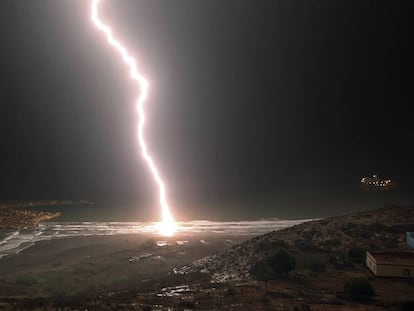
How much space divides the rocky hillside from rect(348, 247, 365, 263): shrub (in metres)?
0.71

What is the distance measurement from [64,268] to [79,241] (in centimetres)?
1500

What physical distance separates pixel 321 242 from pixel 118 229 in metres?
35.0

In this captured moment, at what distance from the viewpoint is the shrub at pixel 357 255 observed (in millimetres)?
30330

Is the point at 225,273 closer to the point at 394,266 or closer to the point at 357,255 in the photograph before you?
the point at 357,255

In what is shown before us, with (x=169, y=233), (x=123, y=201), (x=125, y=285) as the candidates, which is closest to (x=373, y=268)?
(x=125, y=285)

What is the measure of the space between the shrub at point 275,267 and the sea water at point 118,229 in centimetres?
2436

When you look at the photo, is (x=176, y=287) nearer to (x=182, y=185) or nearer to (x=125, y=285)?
(x=125, y=285)

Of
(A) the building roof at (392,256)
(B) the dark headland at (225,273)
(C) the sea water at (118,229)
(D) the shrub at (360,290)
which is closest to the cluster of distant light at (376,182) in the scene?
(C) the sea water at (118,229)

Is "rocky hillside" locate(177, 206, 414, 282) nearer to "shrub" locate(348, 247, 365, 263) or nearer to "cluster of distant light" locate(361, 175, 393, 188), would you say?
"shrub" locate(348, 247, 365, 263)

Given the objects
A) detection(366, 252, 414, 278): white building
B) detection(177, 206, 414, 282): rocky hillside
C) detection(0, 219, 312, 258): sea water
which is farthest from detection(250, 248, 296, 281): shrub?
detection(0, 219, 312, 258): sea water

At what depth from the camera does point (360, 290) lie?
2273 cm

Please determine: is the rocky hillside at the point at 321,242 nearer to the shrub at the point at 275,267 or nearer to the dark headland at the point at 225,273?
the dark headland at the point at 225,273

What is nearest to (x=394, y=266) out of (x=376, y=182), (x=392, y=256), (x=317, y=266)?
(x=392, y=256)

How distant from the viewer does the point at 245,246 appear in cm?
3728
